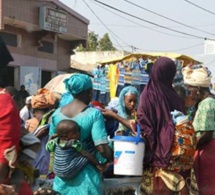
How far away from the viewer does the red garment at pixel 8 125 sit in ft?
7.87

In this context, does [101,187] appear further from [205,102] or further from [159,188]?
[205,102]

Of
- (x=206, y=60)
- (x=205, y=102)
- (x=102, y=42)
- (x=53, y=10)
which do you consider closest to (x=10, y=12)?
(x=53, y=10)

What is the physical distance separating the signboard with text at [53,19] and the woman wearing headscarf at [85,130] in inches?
524

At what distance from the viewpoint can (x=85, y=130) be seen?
3775mm

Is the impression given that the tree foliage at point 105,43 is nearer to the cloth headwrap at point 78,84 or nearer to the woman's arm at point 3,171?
the cloth headwrap at point 78,84

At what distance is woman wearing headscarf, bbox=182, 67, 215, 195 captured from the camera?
4.18 meters

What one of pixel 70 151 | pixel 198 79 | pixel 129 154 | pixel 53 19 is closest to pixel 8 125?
pixel 70 151

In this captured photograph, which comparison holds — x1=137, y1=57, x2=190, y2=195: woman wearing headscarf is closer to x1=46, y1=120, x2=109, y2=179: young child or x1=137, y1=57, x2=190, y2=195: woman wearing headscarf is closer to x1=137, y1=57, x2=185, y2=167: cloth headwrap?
x1=137, y1=57, x2=185, y2=167: cloth headwrap

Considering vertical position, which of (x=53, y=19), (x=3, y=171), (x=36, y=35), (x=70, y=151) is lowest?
(x=70, y=151)

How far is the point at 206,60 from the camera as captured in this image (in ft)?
62.0

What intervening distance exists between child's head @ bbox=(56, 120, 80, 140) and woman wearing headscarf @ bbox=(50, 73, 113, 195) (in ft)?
0.16

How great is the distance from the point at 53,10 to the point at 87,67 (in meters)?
12.7

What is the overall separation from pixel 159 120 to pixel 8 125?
5.99ft

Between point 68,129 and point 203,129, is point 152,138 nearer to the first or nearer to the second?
point 203,129
